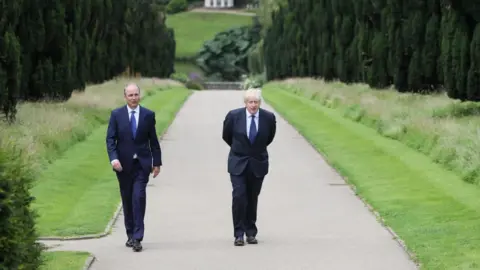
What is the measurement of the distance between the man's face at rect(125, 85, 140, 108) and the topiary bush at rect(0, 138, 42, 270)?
11.4 ft

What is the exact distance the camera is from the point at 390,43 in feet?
113

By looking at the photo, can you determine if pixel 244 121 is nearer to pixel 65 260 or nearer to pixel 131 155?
pixel 131 155

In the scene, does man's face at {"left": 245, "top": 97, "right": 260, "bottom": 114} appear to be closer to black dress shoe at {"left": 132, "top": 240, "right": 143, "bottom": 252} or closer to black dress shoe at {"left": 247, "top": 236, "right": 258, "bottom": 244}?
black dress shoe at {"left": 247, "top": 236, "right": 258, "bottom": 244}

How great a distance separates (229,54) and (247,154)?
10601 centimetres

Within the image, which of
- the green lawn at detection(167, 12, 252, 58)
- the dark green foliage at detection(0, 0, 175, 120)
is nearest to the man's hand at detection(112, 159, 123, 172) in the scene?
the dark green foliage at detection(0, 0, 175, 120)

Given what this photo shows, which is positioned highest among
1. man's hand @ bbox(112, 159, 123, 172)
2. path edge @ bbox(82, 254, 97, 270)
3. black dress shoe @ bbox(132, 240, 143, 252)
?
man's hand @ bbox(112, 159, 123, 172)

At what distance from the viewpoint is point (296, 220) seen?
14.0 m

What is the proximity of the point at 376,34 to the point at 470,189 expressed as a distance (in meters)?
22.1

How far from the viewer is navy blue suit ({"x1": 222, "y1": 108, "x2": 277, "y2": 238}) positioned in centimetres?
1245

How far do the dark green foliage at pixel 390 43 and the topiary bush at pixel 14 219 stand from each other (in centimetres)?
1836

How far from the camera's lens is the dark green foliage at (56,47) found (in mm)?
24484

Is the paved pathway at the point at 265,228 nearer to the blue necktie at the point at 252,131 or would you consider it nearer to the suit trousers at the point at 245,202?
the suit trousers at the point at 245,202

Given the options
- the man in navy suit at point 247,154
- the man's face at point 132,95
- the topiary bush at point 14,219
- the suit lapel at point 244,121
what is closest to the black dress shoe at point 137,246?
the man in navy suit at point 247,154

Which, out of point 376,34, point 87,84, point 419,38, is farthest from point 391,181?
point 87,84
